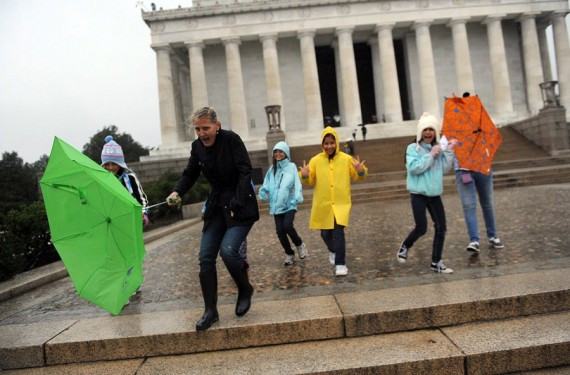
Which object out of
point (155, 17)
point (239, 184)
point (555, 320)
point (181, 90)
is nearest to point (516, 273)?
point (555, 320)

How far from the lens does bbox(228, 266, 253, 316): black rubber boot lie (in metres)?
3.63

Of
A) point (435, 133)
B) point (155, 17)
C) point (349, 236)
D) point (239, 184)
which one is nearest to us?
point (239, 184)

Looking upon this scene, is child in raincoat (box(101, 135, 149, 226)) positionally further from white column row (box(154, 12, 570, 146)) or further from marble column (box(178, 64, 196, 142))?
marble column (box(178, 64, 196, 142))

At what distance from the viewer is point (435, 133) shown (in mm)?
4984

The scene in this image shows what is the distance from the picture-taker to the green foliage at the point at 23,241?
613cm

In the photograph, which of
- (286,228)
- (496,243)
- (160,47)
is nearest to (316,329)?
(286,228)

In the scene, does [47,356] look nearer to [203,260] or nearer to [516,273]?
[203,260]

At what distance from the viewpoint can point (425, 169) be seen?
4.73 m

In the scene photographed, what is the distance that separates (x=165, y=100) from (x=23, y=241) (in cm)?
2586

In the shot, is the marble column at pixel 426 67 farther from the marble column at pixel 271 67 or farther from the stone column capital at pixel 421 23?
the marble column at pixel 271 67

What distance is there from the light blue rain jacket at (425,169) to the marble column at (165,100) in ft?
92.2

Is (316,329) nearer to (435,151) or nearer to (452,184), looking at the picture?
(435,151)

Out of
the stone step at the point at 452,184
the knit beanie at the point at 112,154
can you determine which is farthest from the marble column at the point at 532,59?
the knit beanie at the point at 112,154

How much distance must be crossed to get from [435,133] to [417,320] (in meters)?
2.41
